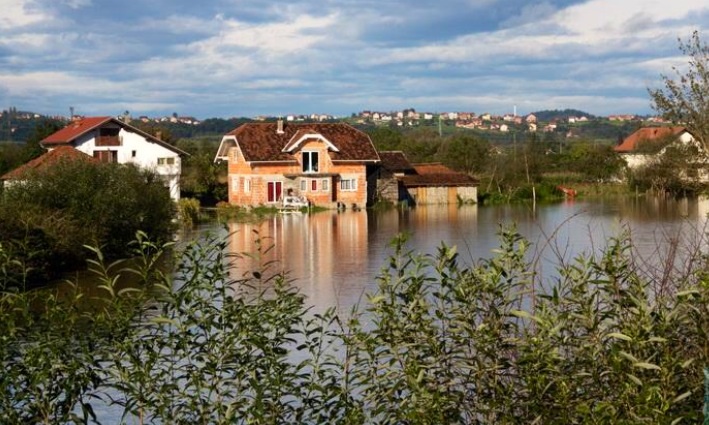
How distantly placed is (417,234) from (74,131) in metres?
20.8

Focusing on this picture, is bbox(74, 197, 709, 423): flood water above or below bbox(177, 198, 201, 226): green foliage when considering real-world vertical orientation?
below

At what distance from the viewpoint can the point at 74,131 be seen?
4309 cm

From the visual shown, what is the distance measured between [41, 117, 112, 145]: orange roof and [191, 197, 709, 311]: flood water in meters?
9.42

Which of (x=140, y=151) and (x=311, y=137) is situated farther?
(x=311, y=137)

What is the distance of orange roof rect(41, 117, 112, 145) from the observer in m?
42.2

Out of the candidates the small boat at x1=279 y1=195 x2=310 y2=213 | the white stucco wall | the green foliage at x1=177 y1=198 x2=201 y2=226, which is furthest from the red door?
the green foliage at x1=177 y1=198 x2=201 y2=226

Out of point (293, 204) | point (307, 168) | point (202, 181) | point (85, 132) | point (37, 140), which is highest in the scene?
point (85, 132)

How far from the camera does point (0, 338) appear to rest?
6.00 metres

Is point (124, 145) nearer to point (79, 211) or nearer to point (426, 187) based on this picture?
point (426, 187)

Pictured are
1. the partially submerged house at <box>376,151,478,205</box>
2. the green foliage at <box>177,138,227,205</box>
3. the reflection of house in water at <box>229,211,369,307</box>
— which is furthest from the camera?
the partially submerged house at <box>376,151,478,205</box>

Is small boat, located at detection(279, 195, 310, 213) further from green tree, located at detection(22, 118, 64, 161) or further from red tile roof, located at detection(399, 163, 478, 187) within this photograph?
green tree, located at detection(22, 118, 64, 161)

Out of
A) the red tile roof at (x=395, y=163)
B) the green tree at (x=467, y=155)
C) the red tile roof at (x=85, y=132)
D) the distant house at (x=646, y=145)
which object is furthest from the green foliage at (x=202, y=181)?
the distant house at (x=646, y=145)

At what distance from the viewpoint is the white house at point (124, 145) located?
1686 inches

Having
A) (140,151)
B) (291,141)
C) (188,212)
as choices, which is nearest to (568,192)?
(291,141)
